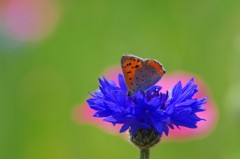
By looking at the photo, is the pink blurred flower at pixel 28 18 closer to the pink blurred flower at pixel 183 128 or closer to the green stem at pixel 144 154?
the pink blurred flower at pixel 183 128

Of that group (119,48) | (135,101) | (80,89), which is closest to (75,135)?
(80,89)

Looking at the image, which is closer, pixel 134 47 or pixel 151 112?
pixel 151 112

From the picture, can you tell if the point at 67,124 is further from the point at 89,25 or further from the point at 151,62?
the point at 151,62

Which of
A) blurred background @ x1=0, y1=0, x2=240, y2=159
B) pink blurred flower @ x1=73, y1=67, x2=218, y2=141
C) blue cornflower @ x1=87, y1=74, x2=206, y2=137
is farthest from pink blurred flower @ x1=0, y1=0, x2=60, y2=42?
blue cornflower @ x1=87, y1=74, x2=206, y2=137

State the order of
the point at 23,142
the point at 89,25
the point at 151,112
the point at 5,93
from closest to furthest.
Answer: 1. the point at 151,112
2. the point at 23,142
3. the point at 5,93
4. the point at 89,25

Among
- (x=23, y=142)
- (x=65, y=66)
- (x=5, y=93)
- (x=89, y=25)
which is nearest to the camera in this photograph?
(x=23, y=142)

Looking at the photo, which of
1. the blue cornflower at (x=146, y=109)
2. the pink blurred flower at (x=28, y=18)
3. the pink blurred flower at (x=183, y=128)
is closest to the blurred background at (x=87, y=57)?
the pink blurred flower at (x=28, y=18)

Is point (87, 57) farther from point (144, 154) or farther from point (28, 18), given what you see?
point (144, 154)

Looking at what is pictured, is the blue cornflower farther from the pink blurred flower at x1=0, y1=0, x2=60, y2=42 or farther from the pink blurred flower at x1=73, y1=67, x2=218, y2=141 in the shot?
the pink blurred flower at x1=0, y1=0, x2=60, y2=42
